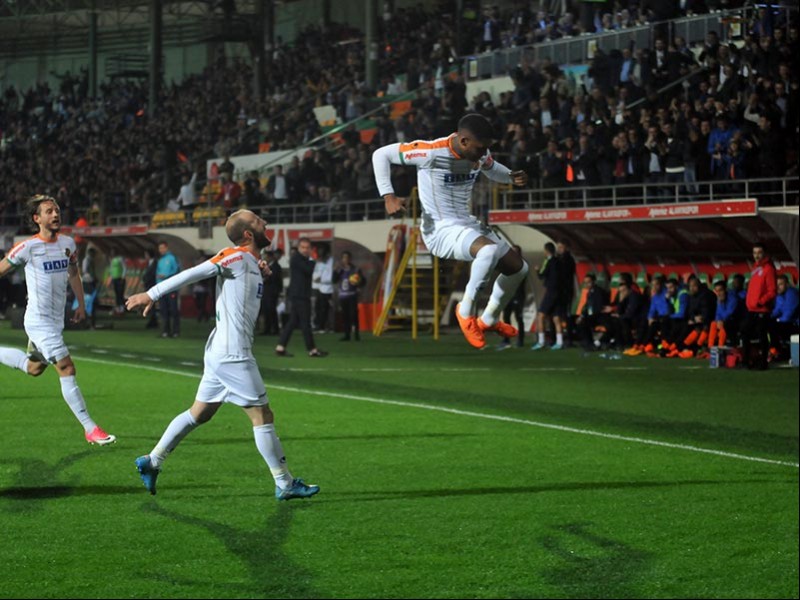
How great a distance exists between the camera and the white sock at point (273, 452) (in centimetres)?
528

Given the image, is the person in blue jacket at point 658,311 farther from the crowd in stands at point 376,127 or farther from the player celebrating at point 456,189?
the player celebrating at point 456,189

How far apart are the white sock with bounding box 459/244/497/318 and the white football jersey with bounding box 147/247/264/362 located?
0.69 m

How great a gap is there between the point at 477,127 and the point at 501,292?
0.67 metres

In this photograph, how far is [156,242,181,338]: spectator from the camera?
5926 mm

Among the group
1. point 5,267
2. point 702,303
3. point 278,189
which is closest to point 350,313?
point 702,303

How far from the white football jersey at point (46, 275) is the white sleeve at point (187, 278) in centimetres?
53

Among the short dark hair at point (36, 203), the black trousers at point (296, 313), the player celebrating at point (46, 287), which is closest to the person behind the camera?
the short dark hair at point (36, 203)

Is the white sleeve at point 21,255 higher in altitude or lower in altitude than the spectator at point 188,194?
lower

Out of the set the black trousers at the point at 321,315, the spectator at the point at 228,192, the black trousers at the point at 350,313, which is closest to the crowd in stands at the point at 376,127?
the spectator at the point at 228,192

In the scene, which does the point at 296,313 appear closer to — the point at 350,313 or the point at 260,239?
the point at 260,239

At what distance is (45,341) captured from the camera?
4715 millimetres

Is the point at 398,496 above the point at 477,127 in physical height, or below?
below

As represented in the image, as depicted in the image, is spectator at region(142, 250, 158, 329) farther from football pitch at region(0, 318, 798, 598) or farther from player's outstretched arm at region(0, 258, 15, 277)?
player's outstretched arm at region(0, 258, 15, 277)

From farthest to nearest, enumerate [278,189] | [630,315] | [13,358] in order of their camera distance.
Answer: [630,315] < [278,189] < [13,358]
